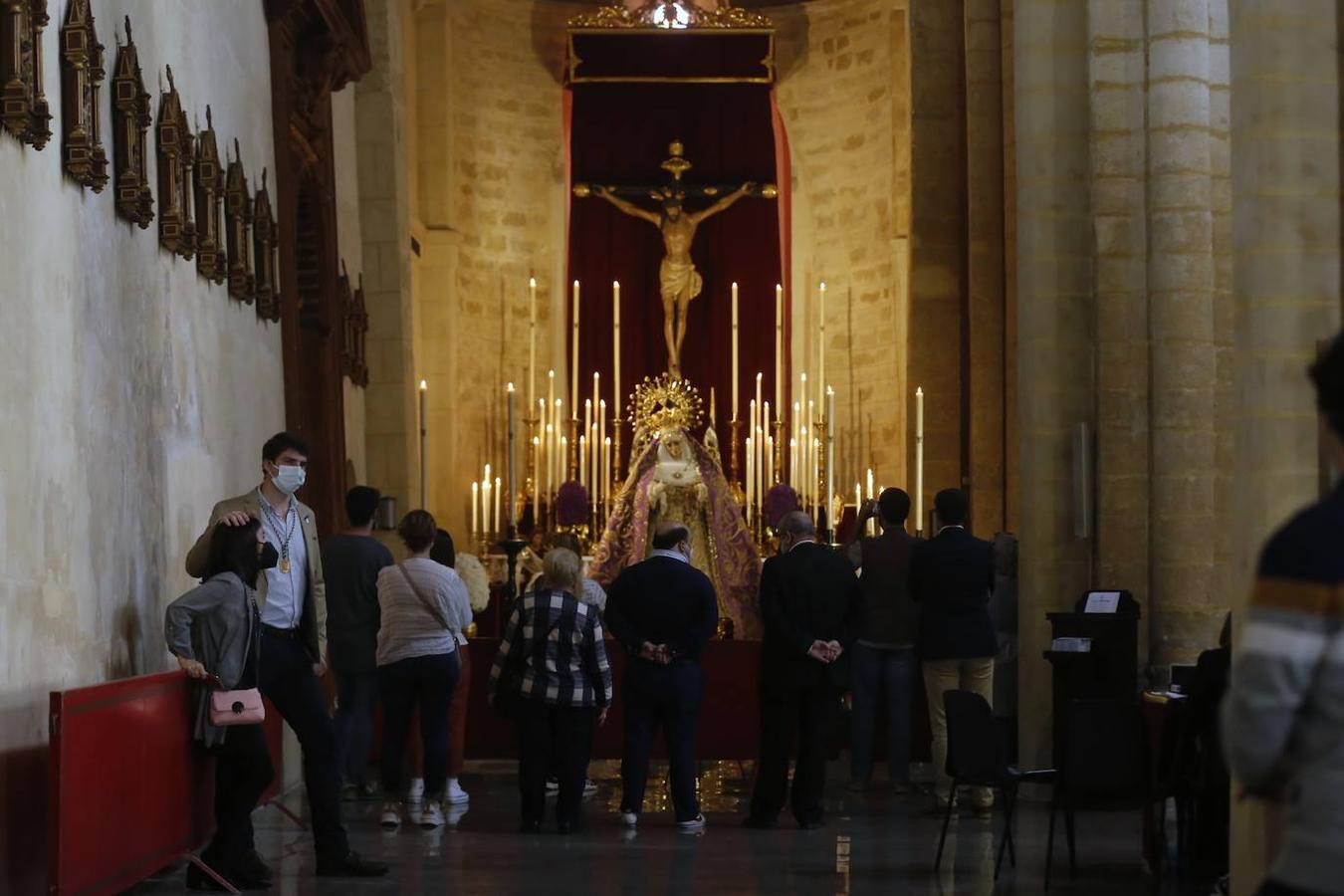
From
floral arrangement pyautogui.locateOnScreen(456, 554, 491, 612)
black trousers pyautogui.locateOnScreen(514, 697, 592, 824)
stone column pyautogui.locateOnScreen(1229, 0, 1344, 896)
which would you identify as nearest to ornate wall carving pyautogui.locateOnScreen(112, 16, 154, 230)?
black trousers pyautogui.locateOnScreen(514, 697, 592, 824)

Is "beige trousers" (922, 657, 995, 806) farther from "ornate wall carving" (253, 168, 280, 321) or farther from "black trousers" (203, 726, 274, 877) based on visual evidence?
"ornate wall carving" (253, 168, 280, 321)

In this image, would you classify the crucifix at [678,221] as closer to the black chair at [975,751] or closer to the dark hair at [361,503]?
the dark hair at [361,503]

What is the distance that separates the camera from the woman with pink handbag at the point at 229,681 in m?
8.48

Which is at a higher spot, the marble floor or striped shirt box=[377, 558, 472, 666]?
striped shirt box=[377, 558, 472, 666]

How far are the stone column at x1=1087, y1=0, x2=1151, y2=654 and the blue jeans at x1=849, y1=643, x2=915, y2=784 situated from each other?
1222mm

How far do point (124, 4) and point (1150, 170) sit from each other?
5.53 metres

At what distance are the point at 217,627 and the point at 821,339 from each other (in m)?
14.6

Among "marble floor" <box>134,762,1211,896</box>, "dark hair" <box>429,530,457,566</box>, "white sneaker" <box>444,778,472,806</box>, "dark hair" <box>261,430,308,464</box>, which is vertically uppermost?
"dark hair" <box>261,430,308,464</box>

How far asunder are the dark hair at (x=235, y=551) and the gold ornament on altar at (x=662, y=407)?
343 inches

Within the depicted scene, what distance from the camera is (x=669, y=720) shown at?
10.7m

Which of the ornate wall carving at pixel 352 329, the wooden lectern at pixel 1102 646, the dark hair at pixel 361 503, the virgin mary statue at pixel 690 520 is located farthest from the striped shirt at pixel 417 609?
the ornate wall carving at pixel 352 329

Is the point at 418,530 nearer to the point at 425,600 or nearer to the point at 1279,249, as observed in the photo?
the point at 425,600

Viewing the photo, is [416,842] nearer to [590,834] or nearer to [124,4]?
[590,834]

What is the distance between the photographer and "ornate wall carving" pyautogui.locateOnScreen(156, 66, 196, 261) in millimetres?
10336
